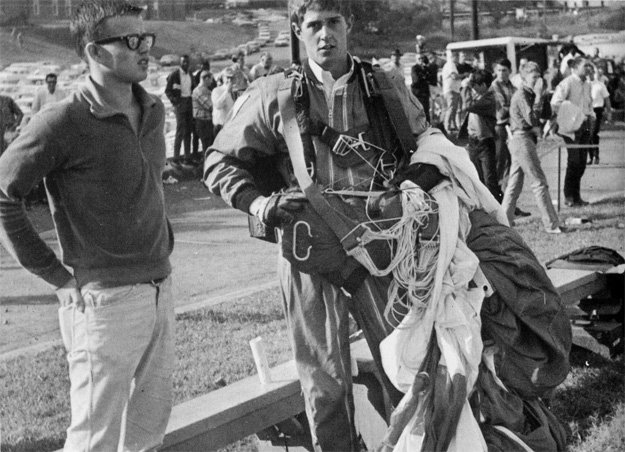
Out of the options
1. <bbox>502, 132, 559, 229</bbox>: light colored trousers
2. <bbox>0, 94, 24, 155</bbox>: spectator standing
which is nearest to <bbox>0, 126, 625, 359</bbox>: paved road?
<bbox>502, 132, 559, 229</bbox>: light colored trousers

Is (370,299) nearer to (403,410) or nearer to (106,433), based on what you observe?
(403,410)

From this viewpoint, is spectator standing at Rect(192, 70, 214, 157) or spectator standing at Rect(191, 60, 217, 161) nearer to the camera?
spectator standing at Rect(192, 70, 214, 157)

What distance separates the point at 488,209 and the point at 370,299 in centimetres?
67

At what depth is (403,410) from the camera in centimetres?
341

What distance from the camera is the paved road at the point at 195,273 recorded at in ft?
21.8

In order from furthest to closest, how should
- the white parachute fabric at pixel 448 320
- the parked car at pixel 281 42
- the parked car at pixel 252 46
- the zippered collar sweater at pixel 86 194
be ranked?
1. the parked car at pixel 281 42
2. the parked car at pixel 252 46
3. the white parachute fabric at pixel 448 320
4. the zippered collar sweater at pixel 86 194

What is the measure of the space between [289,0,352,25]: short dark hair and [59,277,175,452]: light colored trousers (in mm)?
1258

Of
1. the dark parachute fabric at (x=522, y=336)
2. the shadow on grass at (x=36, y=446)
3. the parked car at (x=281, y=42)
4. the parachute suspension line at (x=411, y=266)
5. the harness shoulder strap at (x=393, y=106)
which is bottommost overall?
the shadow on grass at (x=36, y=446)

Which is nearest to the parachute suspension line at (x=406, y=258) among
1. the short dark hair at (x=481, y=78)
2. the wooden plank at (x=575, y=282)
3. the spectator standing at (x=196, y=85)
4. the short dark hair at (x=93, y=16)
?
the short dark hair at (x=93, y=16)

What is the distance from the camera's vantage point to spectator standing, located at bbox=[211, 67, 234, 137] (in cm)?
1462

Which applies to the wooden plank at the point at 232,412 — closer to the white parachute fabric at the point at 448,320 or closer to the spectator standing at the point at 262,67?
the white parachute fabric at the point at 448,320

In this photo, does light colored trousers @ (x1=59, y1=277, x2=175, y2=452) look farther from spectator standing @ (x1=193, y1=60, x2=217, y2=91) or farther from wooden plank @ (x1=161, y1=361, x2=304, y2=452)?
spectator standing @ (x1=193, y1=60, x2=217, y2=91)

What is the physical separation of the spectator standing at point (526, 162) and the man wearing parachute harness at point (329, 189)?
6582 mm

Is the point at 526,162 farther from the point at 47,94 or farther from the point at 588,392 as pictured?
the point at 47,94
